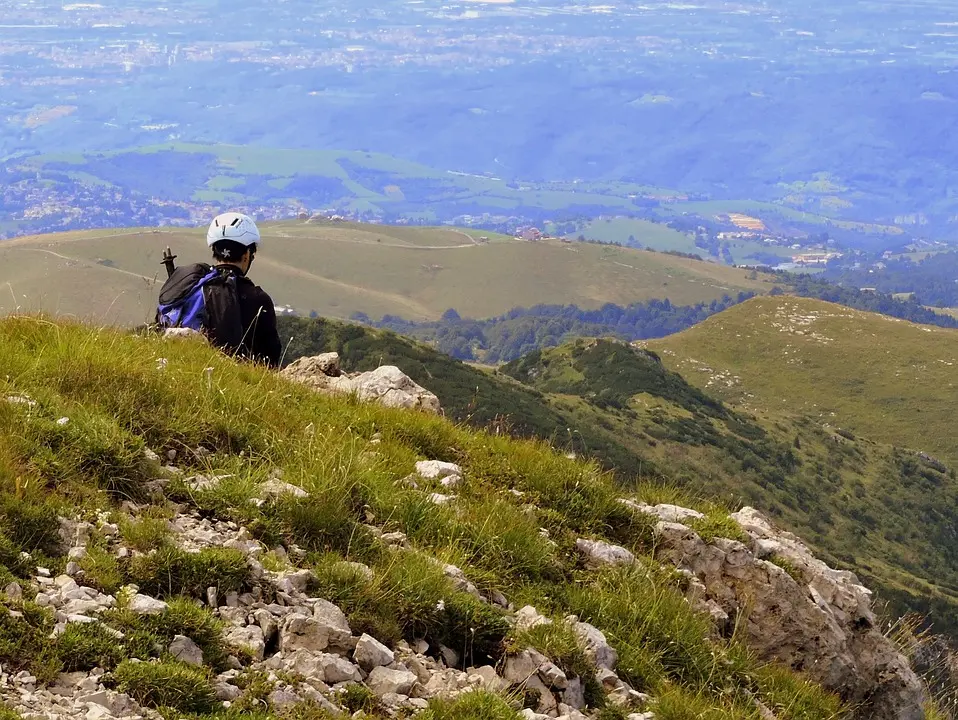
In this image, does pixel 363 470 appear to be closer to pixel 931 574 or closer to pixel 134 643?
pixel 134 643

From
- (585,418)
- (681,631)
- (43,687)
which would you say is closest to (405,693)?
(43,687)

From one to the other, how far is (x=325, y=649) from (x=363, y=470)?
2.07m

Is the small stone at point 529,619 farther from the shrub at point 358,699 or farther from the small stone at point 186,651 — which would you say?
the small stone at point 186,651

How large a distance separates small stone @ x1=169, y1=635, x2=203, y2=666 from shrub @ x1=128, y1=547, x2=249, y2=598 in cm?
45

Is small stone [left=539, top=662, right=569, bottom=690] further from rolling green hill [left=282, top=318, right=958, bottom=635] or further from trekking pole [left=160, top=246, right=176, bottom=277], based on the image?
rolling green hill [left=282, top=318, right=958, bottom=635]

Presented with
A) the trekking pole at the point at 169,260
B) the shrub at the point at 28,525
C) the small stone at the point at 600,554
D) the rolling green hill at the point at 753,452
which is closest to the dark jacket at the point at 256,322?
the trekking pole at the point at 169,260

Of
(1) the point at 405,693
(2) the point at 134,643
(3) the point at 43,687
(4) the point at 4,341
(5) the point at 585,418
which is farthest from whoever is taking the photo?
(5) the point at 585,418

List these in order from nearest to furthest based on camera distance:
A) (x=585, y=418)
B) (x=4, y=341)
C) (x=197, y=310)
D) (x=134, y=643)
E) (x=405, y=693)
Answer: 1. (x=134, y=643)
2. (x=405, y=693)
3. (x=4, y=341)
4. (x=197, y=310)
5. (x=585, y=418)

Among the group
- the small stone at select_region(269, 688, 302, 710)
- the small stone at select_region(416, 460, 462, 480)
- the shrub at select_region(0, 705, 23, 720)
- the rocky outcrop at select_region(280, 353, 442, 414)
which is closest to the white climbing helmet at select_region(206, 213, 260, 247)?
the rocky outcrop at select_region(280, 353, 442, 414)

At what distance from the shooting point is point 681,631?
7.71m

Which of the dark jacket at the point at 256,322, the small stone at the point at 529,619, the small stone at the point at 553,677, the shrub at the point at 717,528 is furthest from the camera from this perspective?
the dark jacket at the point at 256,322

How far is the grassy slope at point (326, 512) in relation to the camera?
5.92 metres

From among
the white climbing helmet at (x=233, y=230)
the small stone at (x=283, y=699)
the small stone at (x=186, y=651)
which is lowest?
the small stone at (x=283, y=699)

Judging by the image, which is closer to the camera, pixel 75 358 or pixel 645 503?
pixel 75 358
